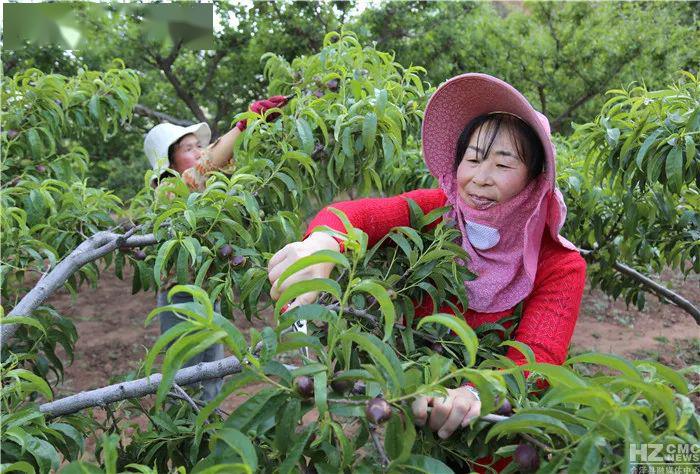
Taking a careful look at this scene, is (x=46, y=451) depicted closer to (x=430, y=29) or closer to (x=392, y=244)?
→ (x=392, y=244)

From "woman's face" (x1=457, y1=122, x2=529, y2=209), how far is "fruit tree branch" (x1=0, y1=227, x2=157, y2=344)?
0.92 metres

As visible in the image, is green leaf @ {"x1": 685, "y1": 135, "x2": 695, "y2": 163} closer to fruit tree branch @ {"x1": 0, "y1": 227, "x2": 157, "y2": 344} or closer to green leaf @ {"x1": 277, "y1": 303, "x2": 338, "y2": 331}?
green leaf @ {"x1": 277, "y1": 303, "x2": 338, "y2": 331}

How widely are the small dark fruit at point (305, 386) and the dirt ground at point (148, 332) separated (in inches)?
130

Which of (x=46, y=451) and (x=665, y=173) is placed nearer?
(x=46, y=451)

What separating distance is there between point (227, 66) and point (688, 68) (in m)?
5.53

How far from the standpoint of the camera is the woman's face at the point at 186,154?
311 centimetres

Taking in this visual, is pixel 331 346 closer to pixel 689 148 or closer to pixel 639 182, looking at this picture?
pixel 689 148

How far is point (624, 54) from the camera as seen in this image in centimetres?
663

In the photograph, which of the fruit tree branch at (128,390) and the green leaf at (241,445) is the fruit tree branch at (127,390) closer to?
the fruit tree branch at (128,390)

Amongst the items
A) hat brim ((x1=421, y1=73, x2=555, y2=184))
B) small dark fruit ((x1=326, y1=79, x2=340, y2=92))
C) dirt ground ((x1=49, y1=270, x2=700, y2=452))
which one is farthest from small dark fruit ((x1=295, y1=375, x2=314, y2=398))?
dirt ground ((x1=49, y1=270, x2=700, y2=452))

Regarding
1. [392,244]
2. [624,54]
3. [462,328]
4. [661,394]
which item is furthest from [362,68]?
[624,54]

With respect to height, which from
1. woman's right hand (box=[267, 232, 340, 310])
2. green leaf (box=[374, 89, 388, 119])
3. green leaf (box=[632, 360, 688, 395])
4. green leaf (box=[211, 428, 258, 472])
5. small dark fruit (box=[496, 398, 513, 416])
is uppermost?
green leaf (box=[374, 89, 388, 119])

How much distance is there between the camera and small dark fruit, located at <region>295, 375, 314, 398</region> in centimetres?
84

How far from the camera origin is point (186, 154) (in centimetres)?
312
